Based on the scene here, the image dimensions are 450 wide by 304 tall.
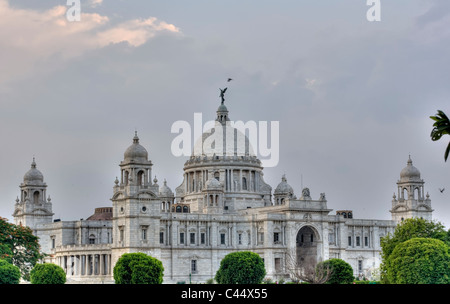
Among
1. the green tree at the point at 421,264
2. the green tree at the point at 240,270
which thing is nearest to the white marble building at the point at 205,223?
the green tree at the point at 240,270

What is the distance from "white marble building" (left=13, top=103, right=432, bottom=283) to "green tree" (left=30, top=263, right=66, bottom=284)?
559 inches

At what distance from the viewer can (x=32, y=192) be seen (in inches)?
4904

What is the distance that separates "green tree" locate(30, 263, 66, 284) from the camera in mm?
90688

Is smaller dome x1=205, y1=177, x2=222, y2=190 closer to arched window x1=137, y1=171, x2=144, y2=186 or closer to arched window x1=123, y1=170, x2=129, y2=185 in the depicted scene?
arched window x1=137, y1=171, x2=144, y2=186

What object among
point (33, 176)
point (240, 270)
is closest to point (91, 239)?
point (33, 176)

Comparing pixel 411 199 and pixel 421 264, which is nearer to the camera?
pixel 421 264

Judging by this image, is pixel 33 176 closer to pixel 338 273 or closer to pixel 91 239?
pixel 91 239

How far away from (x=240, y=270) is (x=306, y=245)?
26.6 metres

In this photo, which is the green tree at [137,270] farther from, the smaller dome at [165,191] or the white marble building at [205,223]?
the smaller dome at [165,191]

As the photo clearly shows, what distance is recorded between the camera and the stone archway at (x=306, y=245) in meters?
123

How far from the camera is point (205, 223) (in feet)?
393

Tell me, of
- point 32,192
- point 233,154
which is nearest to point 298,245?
point 233,154

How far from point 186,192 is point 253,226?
60.9 feet
